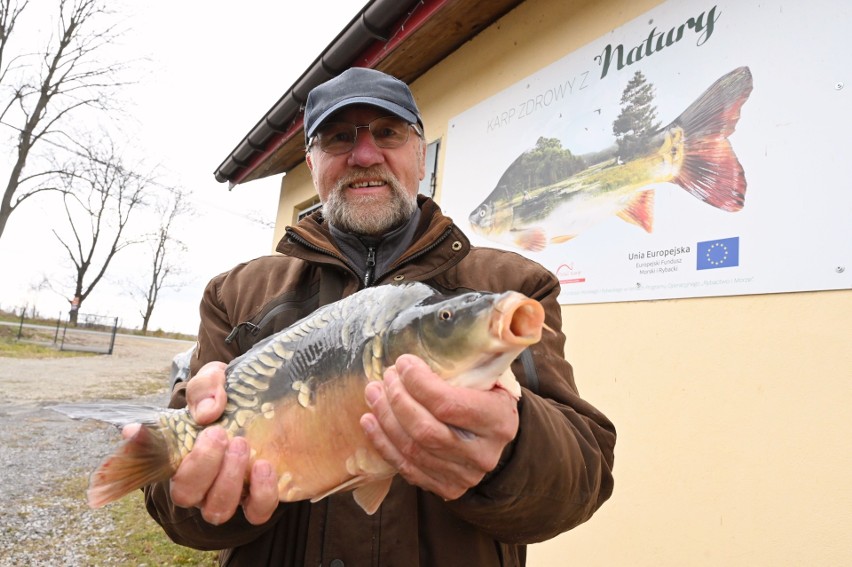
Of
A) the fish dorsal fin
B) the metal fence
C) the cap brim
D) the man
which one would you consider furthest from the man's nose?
the metal fence

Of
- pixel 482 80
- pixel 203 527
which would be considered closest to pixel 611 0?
pixel 482 80

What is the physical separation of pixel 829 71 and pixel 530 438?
1.95 meters

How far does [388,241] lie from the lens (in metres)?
2.12

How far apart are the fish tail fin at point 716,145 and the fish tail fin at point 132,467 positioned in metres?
2.37

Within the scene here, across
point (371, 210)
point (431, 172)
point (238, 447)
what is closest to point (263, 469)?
point (238, 447)

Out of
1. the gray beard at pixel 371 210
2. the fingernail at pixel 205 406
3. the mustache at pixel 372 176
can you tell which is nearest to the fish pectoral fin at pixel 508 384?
the fingernail at pixel 205 406

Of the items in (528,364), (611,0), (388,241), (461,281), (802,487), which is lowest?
(802,487)

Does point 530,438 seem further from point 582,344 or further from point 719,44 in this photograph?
point 719,44

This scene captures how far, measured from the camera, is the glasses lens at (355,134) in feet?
7.22

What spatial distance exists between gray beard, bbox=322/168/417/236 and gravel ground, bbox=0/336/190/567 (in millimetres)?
3738

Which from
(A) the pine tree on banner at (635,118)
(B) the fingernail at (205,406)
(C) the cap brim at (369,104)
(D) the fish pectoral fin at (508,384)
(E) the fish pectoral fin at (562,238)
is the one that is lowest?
(B) the fingernail at (205,406)

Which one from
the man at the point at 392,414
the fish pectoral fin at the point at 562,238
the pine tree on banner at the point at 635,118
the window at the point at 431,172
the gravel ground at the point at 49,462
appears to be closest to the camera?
the man at the point at 392,414

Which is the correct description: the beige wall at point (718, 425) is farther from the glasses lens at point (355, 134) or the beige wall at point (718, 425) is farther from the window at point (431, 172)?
the window at point (431, 172)

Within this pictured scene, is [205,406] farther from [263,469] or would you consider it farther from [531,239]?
[531,239]
